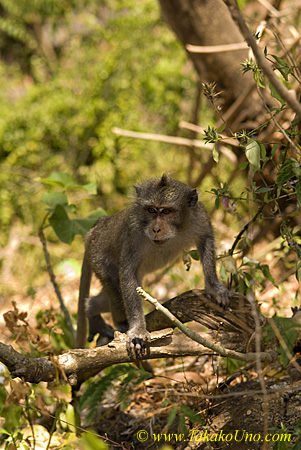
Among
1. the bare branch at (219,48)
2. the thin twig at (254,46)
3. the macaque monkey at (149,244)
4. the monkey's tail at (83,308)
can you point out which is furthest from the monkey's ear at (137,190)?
the thin twig at (254,46)

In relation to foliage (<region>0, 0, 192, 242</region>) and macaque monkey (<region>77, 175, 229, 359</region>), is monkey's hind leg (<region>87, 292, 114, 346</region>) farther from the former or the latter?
foliage (<region>0, 0, 192, 242</region>)

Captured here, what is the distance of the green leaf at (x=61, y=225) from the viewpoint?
5289 mm

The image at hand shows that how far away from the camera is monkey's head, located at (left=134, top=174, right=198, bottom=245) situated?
4.62 m

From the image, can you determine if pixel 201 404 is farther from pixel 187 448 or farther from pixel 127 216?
pixel 127 216

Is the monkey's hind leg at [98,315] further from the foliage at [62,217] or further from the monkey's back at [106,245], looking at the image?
the foliage at [62,217]

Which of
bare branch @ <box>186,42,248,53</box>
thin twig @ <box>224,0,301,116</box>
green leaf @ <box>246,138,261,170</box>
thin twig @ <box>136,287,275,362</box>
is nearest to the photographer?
thin twig @ <box>224,0,301,116</box>

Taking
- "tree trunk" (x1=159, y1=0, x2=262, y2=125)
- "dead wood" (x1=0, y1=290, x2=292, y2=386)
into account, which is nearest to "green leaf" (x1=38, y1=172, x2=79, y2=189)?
"dead wood" (x1=0, y1=290, x2=292, y2=386)

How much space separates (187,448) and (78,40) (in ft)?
37.8

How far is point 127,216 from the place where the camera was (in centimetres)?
503

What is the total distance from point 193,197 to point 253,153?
1272 mm

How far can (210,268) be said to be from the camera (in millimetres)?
4656

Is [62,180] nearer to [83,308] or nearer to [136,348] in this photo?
[83,308]

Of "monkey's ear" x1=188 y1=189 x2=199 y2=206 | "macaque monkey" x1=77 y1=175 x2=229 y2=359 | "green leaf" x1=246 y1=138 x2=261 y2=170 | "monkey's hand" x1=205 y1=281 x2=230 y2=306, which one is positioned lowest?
"monkey's hand" x1=205 y1=281 x2=230 y2=306

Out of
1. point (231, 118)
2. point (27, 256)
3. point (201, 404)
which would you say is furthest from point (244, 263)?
point (27, 256)
